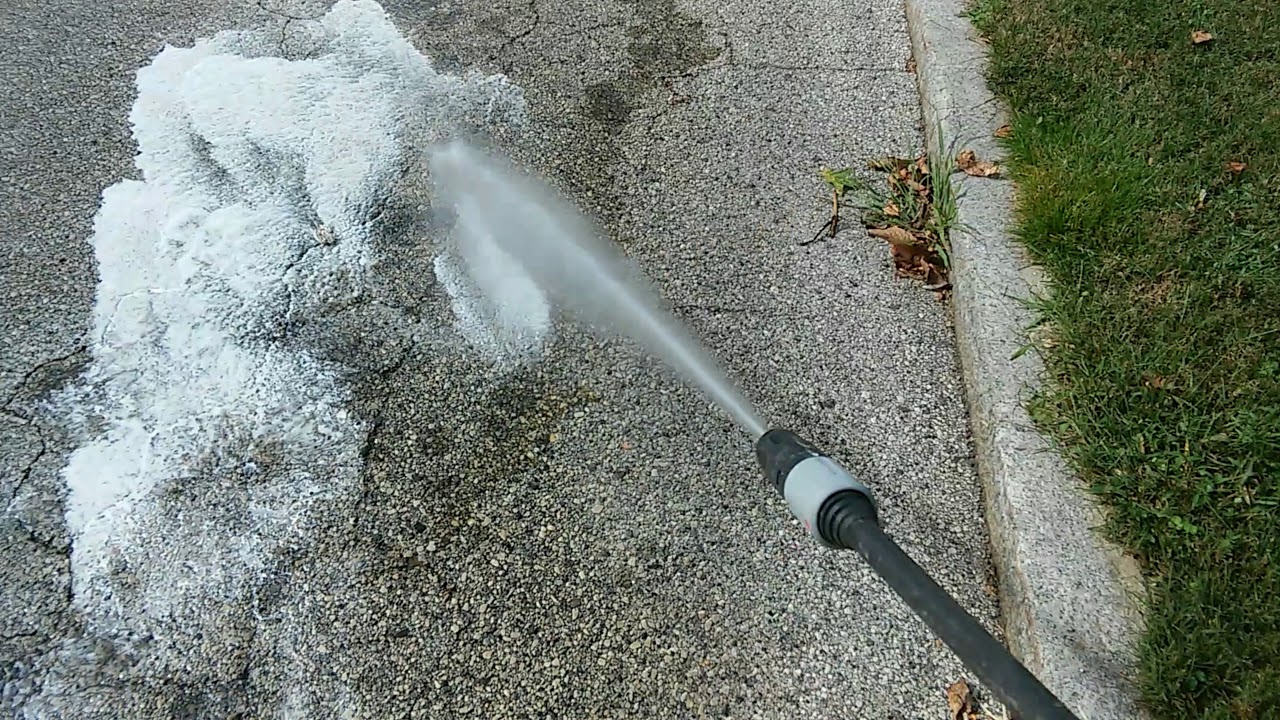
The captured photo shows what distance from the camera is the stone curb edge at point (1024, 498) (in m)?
1.97

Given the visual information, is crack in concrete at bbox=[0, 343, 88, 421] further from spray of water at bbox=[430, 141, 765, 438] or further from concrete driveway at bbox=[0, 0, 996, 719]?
spray of water at bbox=[430, 141, 765, 438]

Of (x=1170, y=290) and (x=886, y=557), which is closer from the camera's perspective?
(x=886, y=557)

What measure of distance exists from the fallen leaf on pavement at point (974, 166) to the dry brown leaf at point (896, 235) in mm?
324

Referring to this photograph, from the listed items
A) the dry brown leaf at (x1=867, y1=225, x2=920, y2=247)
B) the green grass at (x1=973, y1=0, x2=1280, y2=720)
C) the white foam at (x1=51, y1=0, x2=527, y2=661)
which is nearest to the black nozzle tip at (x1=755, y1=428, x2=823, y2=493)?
the green grass at (x1=973, y1=0, x2=1280, y2=720)

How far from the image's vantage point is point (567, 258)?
120 inches

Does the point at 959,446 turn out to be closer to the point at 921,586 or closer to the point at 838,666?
the point at 838,666

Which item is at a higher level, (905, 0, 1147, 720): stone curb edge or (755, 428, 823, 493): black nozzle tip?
(755, 428, 823, 493): black nozzle tip

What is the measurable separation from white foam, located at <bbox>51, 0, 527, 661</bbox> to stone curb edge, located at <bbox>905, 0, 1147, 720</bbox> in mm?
1727

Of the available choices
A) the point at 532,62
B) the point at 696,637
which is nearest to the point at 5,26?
the point at 532,62

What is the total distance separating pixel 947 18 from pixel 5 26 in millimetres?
4109

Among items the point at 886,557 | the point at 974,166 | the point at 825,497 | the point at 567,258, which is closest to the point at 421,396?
the point at 567,258

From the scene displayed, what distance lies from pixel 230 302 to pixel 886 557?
221cm

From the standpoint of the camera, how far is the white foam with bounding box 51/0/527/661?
7.62ft

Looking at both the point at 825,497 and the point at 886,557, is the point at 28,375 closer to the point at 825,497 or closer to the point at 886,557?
the point at 825,497
